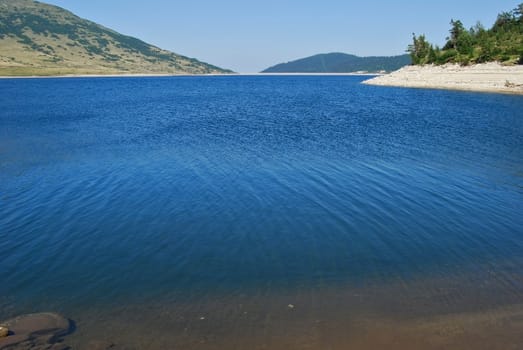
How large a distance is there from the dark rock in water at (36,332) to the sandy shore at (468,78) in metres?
91.6

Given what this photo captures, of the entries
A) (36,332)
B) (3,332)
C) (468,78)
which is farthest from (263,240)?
(468,78)

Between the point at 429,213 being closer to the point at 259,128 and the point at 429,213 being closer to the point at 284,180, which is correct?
the point at 284,180

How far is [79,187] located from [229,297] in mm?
15918

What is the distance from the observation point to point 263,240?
1669 cm

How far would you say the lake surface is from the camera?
1128cm

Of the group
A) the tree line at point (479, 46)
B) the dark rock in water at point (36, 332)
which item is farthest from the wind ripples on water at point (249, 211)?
the tree line at point (479, 46)

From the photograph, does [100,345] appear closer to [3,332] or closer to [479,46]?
[3,332]

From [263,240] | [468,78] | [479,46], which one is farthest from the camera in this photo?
[479,46]

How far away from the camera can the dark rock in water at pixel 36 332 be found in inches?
394

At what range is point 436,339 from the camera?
10.3m

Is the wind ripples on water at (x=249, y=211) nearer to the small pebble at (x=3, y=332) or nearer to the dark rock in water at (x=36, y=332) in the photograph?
the dark rock in water at (x=36, y=332)

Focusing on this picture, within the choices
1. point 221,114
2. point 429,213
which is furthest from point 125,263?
point 221,114

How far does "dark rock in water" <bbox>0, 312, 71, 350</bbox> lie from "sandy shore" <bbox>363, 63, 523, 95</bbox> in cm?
9165

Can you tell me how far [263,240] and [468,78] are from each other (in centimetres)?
9929
